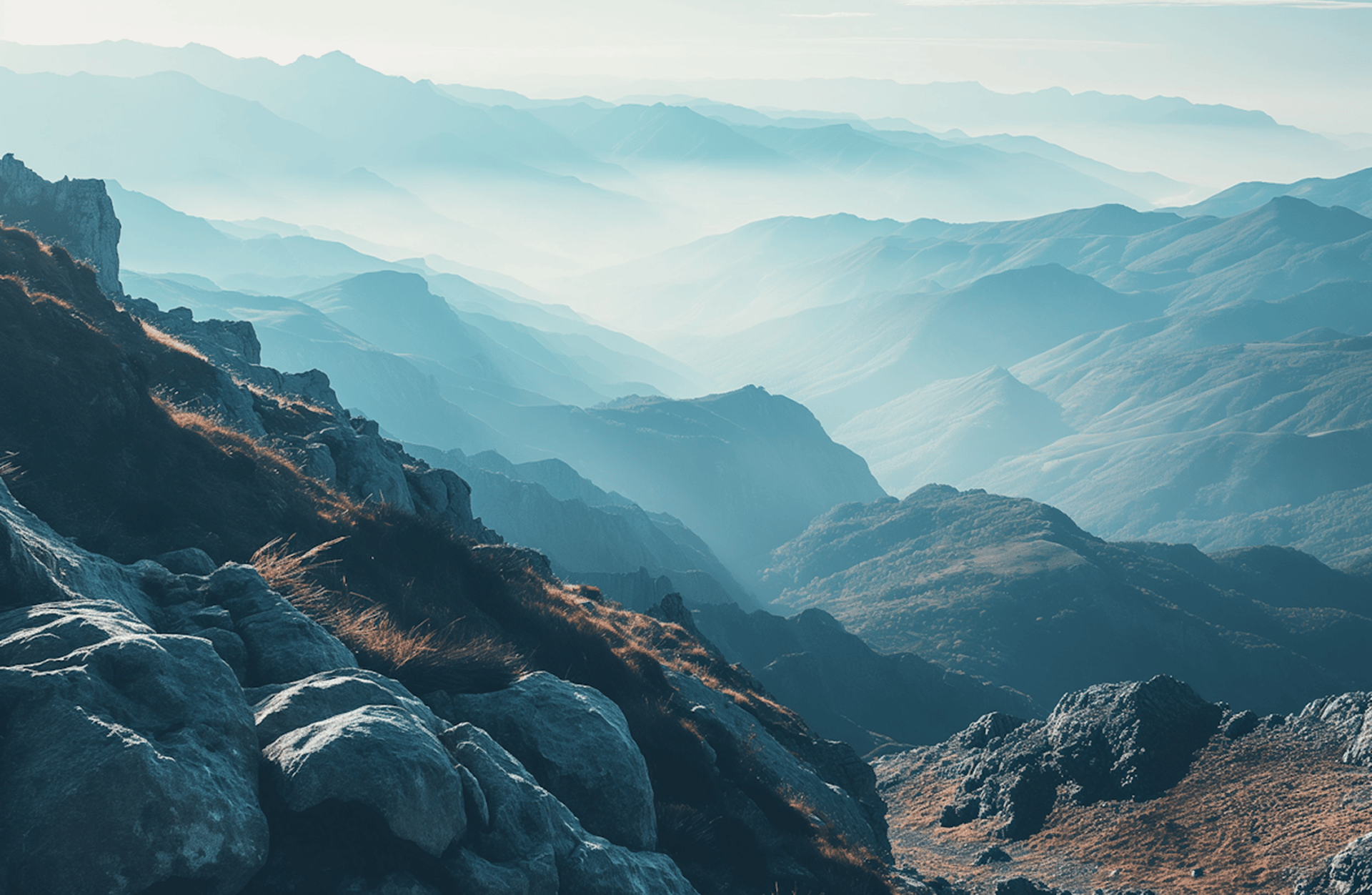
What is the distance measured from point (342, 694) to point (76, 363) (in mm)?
11543

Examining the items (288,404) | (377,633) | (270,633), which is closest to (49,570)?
(270,633)

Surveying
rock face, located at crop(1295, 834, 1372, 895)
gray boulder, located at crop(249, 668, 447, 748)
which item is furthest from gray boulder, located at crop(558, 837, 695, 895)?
rock face, located at crop(1295, 834, 1372, 895)

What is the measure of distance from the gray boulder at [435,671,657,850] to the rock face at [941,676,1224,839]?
5837 centimetres

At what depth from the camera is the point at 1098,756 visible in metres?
67.1

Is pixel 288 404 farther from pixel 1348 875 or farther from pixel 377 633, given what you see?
pixel 1348 875

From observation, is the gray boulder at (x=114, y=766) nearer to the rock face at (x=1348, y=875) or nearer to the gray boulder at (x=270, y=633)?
the gray boulder at (x=270, y=633)

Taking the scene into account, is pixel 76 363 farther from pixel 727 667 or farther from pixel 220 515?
pixel 727 667

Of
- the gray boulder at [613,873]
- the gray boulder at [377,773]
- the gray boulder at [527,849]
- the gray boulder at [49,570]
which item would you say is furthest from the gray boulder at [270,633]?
the gray boulder at [613,873]

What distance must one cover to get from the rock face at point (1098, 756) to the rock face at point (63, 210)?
269 ft

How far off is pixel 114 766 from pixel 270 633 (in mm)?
4294

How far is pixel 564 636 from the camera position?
20.2 m

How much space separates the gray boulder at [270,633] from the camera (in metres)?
11.9

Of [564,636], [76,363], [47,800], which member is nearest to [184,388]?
[76,363]

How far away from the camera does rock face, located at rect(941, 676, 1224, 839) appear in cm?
6253
